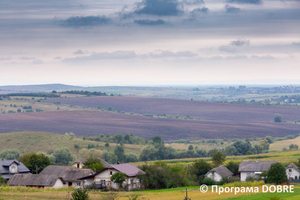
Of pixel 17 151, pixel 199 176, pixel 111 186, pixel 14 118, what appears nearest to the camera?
pixel 111 186

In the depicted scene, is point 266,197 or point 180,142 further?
point 180,142

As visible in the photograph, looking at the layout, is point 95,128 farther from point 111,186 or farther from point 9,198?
point 9,198

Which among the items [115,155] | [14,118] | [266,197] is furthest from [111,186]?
[14,118]

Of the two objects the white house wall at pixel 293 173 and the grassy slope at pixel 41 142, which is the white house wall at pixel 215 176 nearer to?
the white house wall at pixel 293 173

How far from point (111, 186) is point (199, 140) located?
84.2m

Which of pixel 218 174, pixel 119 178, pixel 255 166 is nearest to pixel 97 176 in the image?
pixel 119 178

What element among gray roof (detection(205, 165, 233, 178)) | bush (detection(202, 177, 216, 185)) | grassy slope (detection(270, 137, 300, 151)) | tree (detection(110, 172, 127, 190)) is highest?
tree (detection(110, 172, 127, 190))

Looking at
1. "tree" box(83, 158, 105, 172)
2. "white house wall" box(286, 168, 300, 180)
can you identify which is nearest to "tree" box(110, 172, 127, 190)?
"tree" box(83, 158, 105, 172)

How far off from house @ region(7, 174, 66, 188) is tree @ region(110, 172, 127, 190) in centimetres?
915

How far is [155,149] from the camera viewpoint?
111m

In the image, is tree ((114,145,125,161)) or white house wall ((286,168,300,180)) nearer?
white house wall ((286,168,300,180))

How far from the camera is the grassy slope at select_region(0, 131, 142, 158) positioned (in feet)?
368

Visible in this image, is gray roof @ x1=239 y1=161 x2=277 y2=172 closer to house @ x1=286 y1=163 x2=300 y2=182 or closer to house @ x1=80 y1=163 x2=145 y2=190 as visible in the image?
house @ x1=286 y1=163 x2=300 y2=182

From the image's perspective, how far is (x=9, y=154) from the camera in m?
99.6
